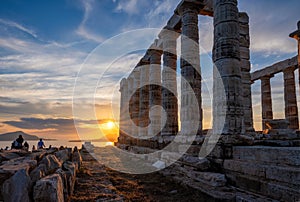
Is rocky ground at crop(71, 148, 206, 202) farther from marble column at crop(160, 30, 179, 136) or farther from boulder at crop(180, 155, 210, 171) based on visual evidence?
marble column at crop(160, 30, 179, 136)

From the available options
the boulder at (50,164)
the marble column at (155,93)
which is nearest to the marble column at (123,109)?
the marble column at (155,93)

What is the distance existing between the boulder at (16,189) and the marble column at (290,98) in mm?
23130

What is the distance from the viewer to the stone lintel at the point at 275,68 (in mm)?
21484

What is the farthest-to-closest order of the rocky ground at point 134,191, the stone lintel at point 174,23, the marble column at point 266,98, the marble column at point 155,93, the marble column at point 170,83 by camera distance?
the marble column at point 266,98, the marble column at point 155,93, the marble column at point 170,83, the stone lintel at point 174,23, the rocky ground at point 134,191

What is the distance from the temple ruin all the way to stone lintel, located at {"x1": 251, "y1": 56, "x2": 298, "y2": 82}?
5612mm

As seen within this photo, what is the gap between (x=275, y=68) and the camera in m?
23.5

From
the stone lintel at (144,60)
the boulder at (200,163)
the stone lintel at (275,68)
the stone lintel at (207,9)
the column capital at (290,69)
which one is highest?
the stone lintel at (207,9)

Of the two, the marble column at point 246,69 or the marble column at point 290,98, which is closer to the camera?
the marble column at point 246,69

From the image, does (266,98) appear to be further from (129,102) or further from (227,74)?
(227,74)

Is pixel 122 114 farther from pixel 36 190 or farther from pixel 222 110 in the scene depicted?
pixel 36 190

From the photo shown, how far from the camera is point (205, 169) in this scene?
8523 mm

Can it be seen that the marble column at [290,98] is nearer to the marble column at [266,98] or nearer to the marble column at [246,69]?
the marble column at [266,98]

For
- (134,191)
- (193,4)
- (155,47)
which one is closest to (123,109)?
(155,47)

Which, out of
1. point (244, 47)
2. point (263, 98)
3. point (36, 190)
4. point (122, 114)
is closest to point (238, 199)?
point (36, 190)
